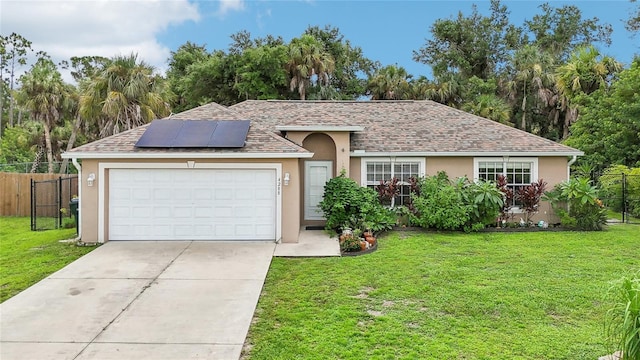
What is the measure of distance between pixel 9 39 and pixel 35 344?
146ft

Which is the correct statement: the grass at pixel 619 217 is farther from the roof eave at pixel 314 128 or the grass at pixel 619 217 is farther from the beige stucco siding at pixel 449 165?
the roof eave at pixel 314 128

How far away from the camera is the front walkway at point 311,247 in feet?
35.4

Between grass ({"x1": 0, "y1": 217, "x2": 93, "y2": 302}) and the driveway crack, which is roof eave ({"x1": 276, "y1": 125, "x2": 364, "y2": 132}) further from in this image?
grass ({"x1": 0, "y1": 217, "x2": 93, "y2": 302})

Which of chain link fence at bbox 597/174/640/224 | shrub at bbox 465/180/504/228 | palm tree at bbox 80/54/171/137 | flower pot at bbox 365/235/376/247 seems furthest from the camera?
palm tree at bbox 80/54/171/137

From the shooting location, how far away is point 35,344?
580 cm

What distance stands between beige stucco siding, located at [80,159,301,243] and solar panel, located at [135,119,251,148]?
448 millimetres

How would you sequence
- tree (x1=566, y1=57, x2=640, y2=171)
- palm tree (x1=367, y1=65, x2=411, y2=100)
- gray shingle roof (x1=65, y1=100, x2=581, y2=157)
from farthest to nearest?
palm tree (x1=367, y1=65, x2=411, y2=100) → tree (x1=566, y1=57, x2=640, y2=171) → gray shingle roof (x1=65, y1=100, x2=581, y2=157)

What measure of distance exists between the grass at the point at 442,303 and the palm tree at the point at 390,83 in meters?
21.5

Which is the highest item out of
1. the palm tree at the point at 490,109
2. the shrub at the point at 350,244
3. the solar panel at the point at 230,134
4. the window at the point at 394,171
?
the palm tree at the point at 490,109

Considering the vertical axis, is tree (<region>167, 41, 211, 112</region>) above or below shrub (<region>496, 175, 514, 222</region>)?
above

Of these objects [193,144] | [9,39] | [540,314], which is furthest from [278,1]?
[9,39]

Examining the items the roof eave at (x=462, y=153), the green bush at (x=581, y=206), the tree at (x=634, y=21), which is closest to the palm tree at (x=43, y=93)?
the roof eave at (x=462, y=153)

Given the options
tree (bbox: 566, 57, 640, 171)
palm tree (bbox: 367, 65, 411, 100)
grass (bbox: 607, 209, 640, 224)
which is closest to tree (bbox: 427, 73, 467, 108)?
palm tree (bbox: 367, 65, 411, 100)

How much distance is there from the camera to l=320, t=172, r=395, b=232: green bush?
12984 millimetres
